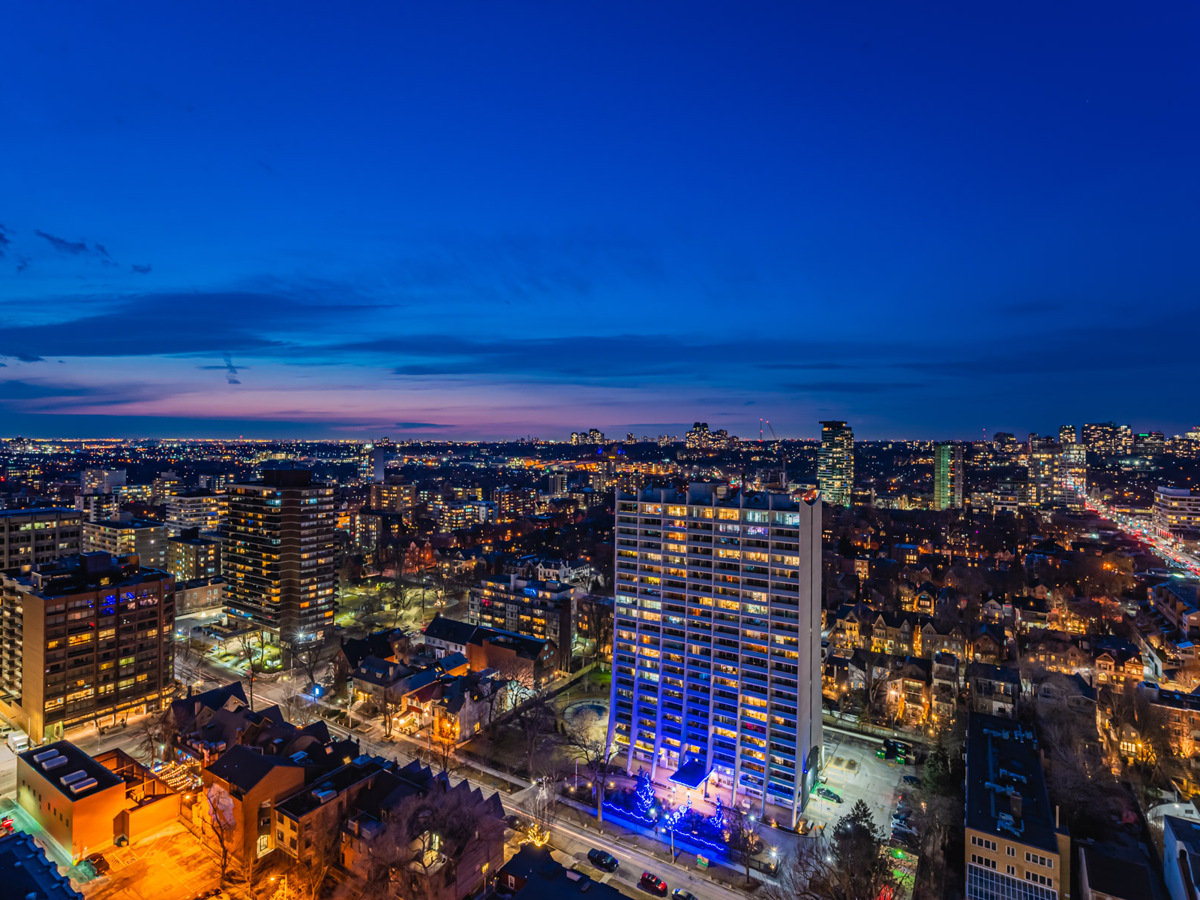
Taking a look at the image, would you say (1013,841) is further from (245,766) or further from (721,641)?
(245,766)

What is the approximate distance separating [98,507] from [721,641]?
118574 mm

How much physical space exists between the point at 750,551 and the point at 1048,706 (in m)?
26.2

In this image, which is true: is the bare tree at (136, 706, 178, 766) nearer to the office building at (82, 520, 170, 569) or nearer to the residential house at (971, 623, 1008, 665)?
the office building at (82, 520, 170, 569)

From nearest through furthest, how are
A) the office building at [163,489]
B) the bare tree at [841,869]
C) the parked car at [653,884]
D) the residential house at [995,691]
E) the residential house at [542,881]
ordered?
the residential house at [542,881] < the bare tree at [841,869] < the parked car at [653,884] < the residential house at [995,691] < the office building at [163,489]

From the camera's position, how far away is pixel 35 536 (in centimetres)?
5875

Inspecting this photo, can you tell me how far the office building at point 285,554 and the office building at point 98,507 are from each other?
62.7m

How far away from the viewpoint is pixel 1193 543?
92125 millimetres

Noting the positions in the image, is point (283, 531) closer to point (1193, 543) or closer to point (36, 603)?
point (36, 603)

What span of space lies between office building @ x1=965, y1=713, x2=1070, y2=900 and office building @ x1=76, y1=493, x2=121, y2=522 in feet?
414

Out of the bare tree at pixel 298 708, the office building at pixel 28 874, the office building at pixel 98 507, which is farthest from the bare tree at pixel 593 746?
the office building at pixel 98 507

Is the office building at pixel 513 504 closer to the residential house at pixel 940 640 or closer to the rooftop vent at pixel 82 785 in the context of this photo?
the residential house at pixel 940 640

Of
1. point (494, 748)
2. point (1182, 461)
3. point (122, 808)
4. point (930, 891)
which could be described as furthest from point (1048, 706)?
point (1182, 461)

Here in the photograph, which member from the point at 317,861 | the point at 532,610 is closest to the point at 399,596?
the point at 532,610

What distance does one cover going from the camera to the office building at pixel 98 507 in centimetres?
10651
